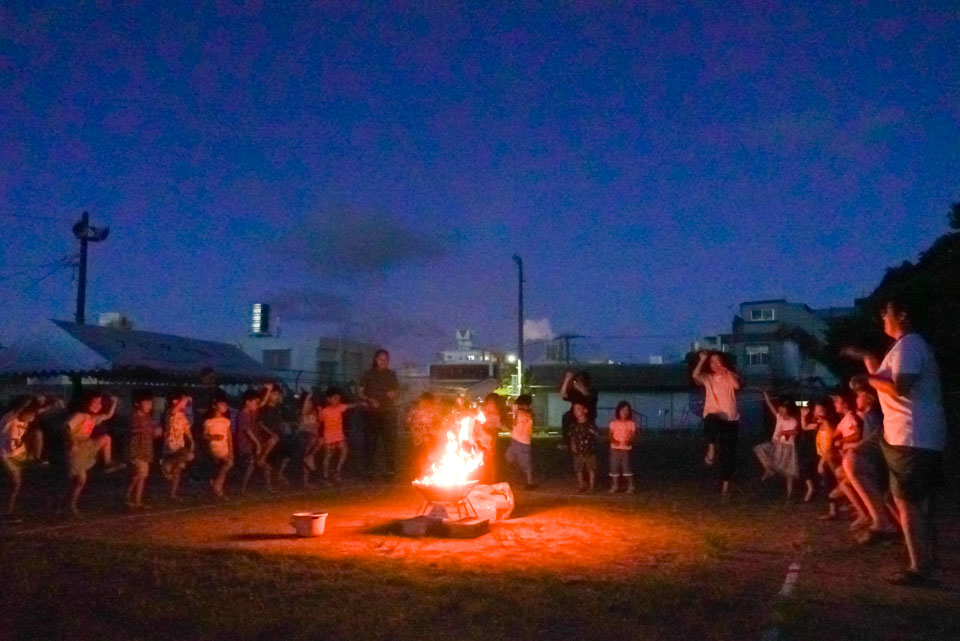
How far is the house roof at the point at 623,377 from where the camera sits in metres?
51.0

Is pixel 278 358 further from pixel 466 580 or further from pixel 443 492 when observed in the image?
pixel 466 580

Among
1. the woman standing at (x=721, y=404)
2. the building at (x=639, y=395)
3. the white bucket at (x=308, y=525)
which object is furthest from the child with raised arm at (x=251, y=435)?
the building at (x=639, y=395)

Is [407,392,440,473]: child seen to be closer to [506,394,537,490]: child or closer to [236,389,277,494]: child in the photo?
[506,394,537,490]: child

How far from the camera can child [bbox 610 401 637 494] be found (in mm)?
14188

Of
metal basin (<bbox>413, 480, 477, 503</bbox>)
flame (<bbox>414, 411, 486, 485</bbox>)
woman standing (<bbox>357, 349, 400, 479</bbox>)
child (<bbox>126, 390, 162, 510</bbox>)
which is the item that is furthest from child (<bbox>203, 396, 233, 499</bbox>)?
metal basin (<bbox>413, 480, 477, 503</bbox>)

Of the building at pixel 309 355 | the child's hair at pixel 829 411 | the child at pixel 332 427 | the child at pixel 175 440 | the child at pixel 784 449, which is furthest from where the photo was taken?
the building at pixel 309 355

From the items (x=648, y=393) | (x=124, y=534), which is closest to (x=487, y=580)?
(x=124, y=534)

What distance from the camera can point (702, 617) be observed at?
6207mm

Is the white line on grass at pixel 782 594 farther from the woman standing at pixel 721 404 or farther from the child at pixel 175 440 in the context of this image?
the child at pixel 175 440

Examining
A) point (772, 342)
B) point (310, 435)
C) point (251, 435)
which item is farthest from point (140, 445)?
point (772, 342)

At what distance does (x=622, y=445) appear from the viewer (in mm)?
14258

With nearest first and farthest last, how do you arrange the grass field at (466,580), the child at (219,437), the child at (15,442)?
the grass field at (466,580)
the child at (15,442)
the child at (219,437)

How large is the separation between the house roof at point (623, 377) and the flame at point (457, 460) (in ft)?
126

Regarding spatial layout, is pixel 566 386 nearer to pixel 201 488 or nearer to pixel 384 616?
pixel 201 488
